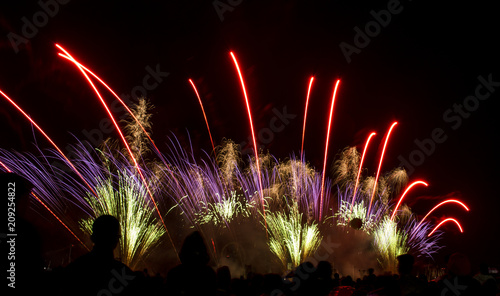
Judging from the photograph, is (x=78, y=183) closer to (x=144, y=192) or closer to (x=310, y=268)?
(x=144, y=192)

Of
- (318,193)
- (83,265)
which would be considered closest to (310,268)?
(83,265)

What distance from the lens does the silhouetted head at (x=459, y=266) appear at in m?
5.12

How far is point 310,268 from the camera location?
4082 millimetres

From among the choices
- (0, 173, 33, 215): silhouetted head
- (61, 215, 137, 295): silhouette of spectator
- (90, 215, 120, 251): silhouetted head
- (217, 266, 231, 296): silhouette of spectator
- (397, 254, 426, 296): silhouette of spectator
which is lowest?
(397, 254, 426, 296): silhouette of spectator

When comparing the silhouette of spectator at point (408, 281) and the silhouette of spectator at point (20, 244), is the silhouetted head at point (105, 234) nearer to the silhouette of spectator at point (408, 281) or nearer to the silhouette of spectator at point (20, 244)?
the silhouette of spectator at point (20, 244)

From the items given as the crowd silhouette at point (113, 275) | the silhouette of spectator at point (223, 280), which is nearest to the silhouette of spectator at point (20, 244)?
the crowd silhouette at point (113, 275)

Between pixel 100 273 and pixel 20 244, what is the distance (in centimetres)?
65

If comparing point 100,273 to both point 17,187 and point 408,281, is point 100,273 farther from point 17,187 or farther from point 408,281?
point 408,281

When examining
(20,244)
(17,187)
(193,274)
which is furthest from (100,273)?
(17,187)

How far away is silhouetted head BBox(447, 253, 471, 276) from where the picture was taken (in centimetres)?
512

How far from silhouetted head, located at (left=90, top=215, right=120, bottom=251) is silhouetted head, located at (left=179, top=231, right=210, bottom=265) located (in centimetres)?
60

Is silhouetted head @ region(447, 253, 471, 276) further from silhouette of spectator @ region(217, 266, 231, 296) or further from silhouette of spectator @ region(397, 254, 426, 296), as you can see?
silhouette of spectator @ region(217, 266, 231, 296)

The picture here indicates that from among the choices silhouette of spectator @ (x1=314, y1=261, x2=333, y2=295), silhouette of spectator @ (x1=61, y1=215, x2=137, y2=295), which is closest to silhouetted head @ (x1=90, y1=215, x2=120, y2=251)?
silhouette of spectator @ (x1=61, y1=215, x2=137, y2=295)

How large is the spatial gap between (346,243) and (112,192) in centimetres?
2732
